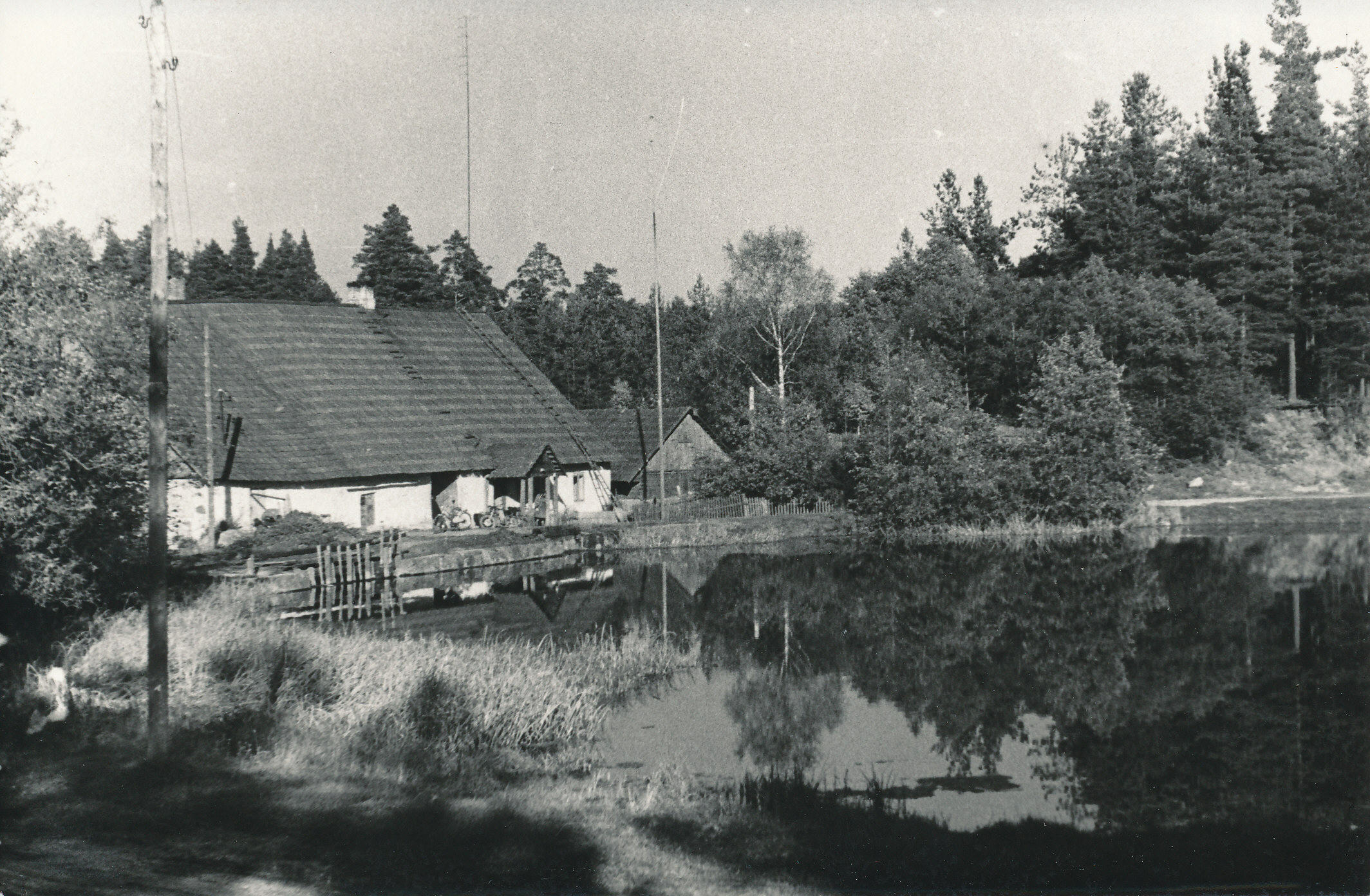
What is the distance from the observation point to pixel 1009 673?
19.8 metres

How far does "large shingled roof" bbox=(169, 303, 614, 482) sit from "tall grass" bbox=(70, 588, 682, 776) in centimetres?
1616

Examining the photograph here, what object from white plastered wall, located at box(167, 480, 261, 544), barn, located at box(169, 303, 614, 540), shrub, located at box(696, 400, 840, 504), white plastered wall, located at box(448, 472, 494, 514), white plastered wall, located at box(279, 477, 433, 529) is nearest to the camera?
white plastered wall, located at box(167, 480, 261, 544)

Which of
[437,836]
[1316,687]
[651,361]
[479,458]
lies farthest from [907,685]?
[651,361]

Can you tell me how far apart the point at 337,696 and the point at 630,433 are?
30730 millimetres

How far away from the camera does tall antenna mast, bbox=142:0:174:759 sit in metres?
11.0

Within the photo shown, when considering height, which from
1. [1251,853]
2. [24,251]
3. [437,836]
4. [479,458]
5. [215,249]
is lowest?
[1251,853]

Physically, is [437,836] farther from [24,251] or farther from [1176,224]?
[1176,224]

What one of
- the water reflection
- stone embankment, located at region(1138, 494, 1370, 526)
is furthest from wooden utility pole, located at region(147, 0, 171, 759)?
stone embankment, located at region(1138, 494, 1370, 526)

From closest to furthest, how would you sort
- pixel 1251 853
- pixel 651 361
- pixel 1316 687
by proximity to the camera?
pixel 1251 853 < pixel 1316 687 < pixel 651 361

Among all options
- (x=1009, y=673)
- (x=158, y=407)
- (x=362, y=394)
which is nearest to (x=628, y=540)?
(x=362, y=394)

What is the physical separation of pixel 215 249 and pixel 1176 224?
5925 cm

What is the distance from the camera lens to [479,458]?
123 feet

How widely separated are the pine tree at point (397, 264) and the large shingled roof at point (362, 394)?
27807 mm

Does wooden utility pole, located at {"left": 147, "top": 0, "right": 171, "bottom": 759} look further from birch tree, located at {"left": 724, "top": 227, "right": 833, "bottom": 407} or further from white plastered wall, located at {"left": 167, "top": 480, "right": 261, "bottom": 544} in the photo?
birch tree, located at {"left": 724, "top": 227, "right": 833, "bottom": 407}
